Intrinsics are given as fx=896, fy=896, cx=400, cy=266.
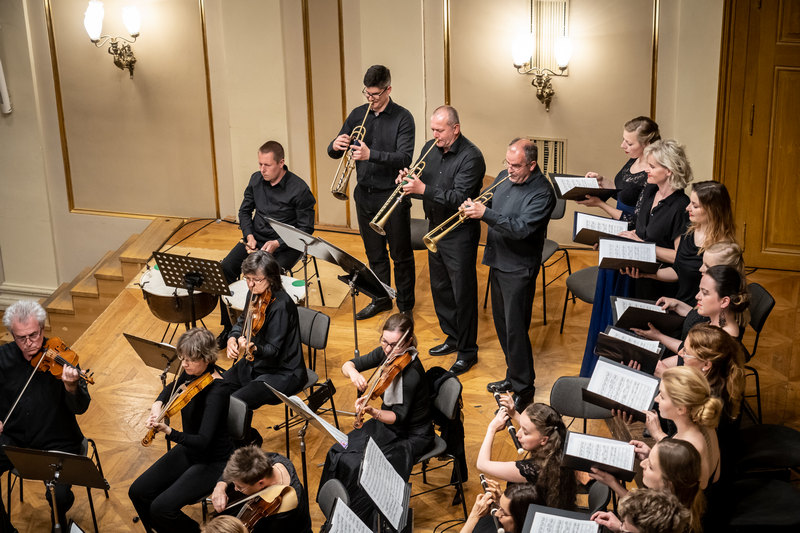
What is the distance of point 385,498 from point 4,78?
24.0 ft

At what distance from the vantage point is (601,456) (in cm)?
354

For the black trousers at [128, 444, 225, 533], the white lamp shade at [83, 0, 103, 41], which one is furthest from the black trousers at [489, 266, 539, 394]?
the white lamp shade at [83, 0, 103, 41]

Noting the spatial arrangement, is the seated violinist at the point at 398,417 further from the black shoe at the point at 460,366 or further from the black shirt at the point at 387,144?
the black shirt at the point at 387,144

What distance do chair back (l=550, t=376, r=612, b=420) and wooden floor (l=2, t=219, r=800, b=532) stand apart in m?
0.80

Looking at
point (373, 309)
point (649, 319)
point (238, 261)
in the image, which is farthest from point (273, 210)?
point (649, 319)

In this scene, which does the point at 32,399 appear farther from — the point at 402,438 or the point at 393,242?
the point at 393,242

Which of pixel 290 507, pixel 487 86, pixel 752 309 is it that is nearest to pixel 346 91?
pixel 487 86

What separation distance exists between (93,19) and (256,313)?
480 centimetres

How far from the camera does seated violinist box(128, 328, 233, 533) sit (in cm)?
441

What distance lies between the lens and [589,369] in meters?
5.55

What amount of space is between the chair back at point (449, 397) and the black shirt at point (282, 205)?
218 centimetres

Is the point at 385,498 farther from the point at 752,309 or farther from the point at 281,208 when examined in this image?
the point at 281,208

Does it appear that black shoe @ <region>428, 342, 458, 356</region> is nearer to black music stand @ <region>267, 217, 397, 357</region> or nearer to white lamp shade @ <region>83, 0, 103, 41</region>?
black music stand @ <region>267, 217, 397, 357</region>

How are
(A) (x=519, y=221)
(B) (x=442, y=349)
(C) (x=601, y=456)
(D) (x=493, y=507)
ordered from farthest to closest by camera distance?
(B) (x=442, y=349), (A) (x=519, y=221), (D) (x=493, y=507), (C) (x=601, y=456)
